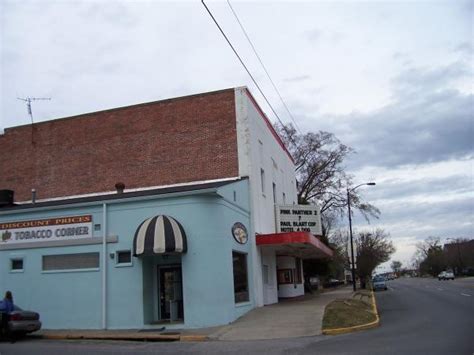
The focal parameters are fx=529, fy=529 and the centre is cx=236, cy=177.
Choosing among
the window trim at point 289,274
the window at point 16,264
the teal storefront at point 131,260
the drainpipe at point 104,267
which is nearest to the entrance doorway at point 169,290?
the teal storefront at point 131,260

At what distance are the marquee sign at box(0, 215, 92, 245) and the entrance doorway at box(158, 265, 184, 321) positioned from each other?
11.2 ft

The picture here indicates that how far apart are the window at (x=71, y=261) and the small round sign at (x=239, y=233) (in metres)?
5.65

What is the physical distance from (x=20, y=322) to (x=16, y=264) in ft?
18.7

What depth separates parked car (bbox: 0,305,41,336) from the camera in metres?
17.4

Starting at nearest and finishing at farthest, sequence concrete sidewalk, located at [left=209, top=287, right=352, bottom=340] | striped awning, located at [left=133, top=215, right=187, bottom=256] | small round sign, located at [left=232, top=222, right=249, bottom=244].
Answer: concrete sidewalk, located at [left=209, top=287, right=352, bottom=340] → striped awning, located at [left=133, top=215, right=187, bottom=256] → small round sign, located at [left=232, top=222, right=249, bottom=244]

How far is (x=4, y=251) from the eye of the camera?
2288 centimetres

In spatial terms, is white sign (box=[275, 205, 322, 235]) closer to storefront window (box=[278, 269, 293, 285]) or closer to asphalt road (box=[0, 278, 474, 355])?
storefront window (box=[278, 269, 293, 285])

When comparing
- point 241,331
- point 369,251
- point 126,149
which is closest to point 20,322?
point 241,331

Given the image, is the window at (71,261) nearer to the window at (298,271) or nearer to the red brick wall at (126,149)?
the red brick wall at (126,149)

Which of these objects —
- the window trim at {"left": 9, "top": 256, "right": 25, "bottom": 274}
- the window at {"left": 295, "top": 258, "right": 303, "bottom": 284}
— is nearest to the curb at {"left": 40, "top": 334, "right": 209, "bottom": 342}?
the window trim at {"left": 9, "top": 256, "right": 25, "bottom": 274}

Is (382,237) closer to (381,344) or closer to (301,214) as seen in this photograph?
(301,214)

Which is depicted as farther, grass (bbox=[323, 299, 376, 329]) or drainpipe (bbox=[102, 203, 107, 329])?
drainpipe (bbox=[102, 203, 107, 329])

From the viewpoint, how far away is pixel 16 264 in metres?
22.8

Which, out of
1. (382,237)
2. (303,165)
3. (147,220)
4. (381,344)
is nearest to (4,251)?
(147,220)
